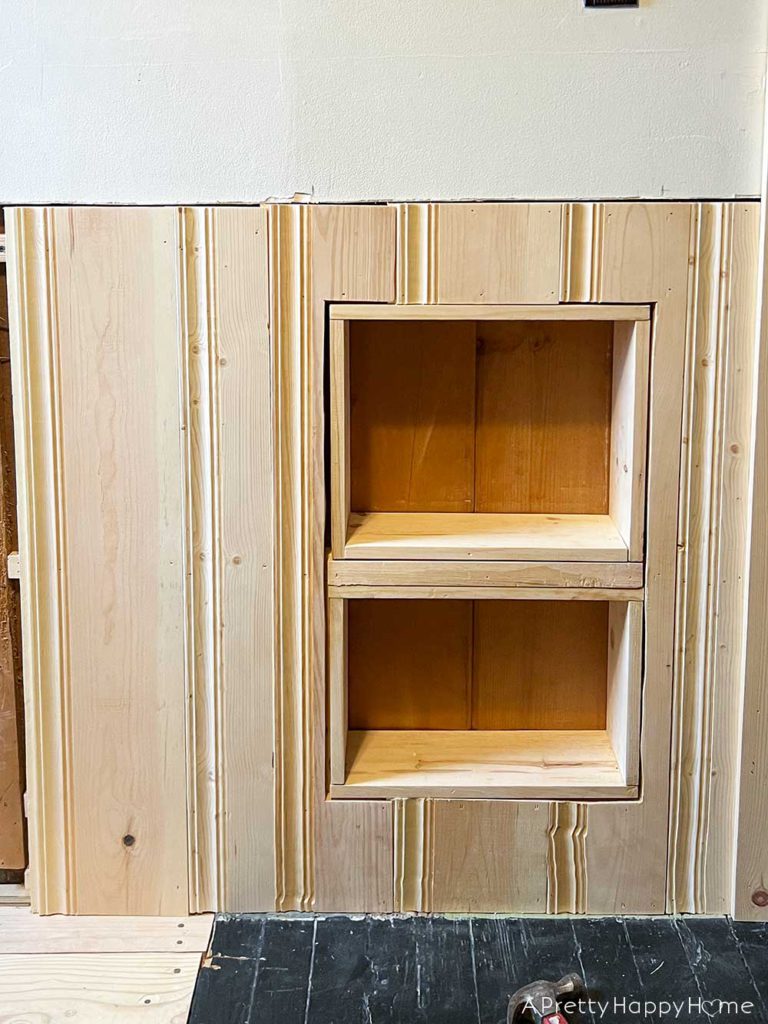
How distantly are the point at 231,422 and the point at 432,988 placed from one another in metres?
0.98

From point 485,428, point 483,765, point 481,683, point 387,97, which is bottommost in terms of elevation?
point 483,765

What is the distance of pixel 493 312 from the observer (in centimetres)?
161

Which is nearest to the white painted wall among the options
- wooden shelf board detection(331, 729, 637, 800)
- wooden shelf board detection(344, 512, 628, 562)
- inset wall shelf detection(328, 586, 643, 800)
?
wooden shelf board detection(344, 512, 628, 562)

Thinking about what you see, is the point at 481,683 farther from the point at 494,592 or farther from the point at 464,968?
the point at 464,968

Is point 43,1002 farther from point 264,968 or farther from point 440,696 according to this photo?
point 440,696

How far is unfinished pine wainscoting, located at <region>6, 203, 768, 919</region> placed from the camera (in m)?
1.61

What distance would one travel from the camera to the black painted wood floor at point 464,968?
58.6 inches

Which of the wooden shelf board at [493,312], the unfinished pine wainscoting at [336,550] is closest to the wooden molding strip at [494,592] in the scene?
the unfinished pine wainscoting at [336,550]

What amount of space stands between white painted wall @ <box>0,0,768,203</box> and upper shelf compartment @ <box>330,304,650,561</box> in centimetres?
30

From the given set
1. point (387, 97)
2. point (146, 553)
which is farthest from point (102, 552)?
point (387, 97)

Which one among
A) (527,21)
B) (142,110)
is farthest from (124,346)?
(527,21)

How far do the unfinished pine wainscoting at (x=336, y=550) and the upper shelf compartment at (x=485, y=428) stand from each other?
1 cm

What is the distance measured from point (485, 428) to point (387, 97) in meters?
0.61

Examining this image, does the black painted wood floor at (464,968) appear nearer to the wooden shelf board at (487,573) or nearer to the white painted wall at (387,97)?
the wooden shelf board at (487,573)
